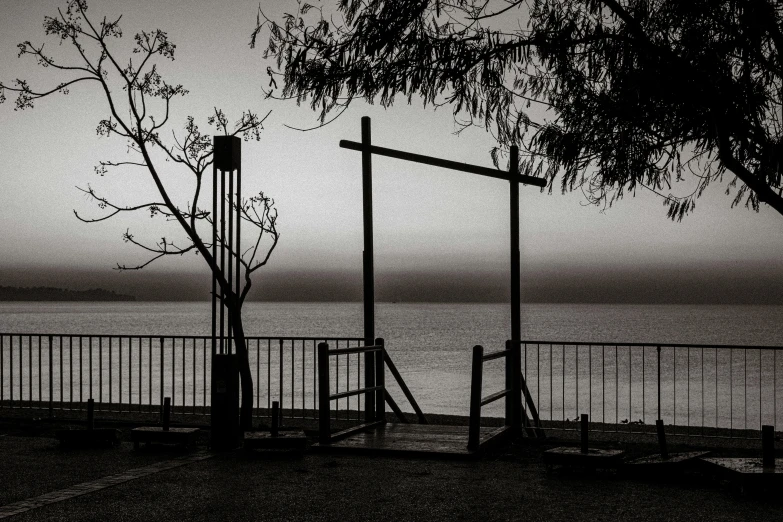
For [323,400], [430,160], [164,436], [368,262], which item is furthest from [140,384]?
[430,160]

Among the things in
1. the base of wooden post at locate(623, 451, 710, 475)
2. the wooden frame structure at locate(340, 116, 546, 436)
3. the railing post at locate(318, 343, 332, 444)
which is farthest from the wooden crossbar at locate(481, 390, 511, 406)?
the base of wooden post at locate(623, 451, 710, 475)

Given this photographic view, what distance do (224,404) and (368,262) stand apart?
10.1ft

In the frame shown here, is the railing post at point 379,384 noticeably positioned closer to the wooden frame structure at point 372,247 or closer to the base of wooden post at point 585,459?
the wooden frame structure at point 372,247

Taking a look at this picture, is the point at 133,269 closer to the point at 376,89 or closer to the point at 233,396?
the point at 233,396

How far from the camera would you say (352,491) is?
8.31 m

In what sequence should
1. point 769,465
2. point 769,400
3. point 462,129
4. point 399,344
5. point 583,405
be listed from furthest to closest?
point 399,344 → point 769,400 → point 583,405 → point 462,129 → point 769,465

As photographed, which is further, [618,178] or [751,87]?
[618,178]

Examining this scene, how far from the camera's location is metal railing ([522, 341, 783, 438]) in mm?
13680

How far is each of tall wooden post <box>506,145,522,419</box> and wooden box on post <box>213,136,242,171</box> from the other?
12.1 ft

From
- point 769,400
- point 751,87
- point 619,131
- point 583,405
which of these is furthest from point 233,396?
point 769,400

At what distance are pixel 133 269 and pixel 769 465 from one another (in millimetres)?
9696

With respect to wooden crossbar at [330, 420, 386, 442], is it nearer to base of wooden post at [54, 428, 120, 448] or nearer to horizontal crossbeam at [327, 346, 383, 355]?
horizontal crossbeam at [327, 346, 383, 355]

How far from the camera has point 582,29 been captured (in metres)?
9.24

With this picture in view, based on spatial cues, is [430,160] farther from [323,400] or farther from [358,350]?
[323,400]
